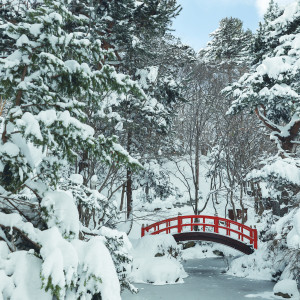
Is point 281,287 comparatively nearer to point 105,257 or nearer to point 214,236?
point 214,236

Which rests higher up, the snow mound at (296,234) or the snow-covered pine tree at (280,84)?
the snow-covered pine tree at (280,84)

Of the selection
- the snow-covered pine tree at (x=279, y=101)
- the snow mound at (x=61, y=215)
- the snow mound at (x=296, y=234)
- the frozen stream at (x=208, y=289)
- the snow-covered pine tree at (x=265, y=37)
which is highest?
the snow-covered pine tree at (x=265, y=37)

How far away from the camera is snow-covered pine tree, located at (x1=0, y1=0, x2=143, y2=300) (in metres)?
3.06

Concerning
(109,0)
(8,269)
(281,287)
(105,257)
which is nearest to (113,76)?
(105,257)

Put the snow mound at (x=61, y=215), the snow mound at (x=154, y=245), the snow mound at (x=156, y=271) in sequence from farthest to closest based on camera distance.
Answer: the snow mound at (x=154, y=245)
the snow mound at (x=156, y=271)
the snow mound at (x=61, y=215)

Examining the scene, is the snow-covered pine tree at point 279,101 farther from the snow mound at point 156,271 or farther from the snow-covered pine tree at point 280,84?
the snow mound at point 156,271

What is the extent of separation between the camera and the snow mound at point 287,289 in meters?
10.4

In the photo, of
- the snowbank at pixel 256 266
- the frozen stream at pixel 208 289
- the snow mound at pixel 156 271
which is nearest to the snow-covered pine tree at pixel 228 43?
the snowbank at pixel 256 266

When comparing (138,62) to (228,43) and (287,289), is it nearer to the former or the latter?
(287,289)

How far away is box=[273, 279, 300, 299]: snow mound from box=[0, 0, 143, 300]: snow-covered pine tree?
27.3 ft

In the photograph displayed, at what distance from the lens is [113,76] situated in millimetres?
4414

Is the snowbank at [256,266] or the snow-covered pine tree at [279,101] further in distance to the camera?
the snowbank at [256,266]

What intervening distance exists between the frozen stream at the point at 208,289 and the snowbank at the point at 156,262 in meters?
0.39

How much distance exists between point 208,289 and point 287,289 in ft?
9.78
